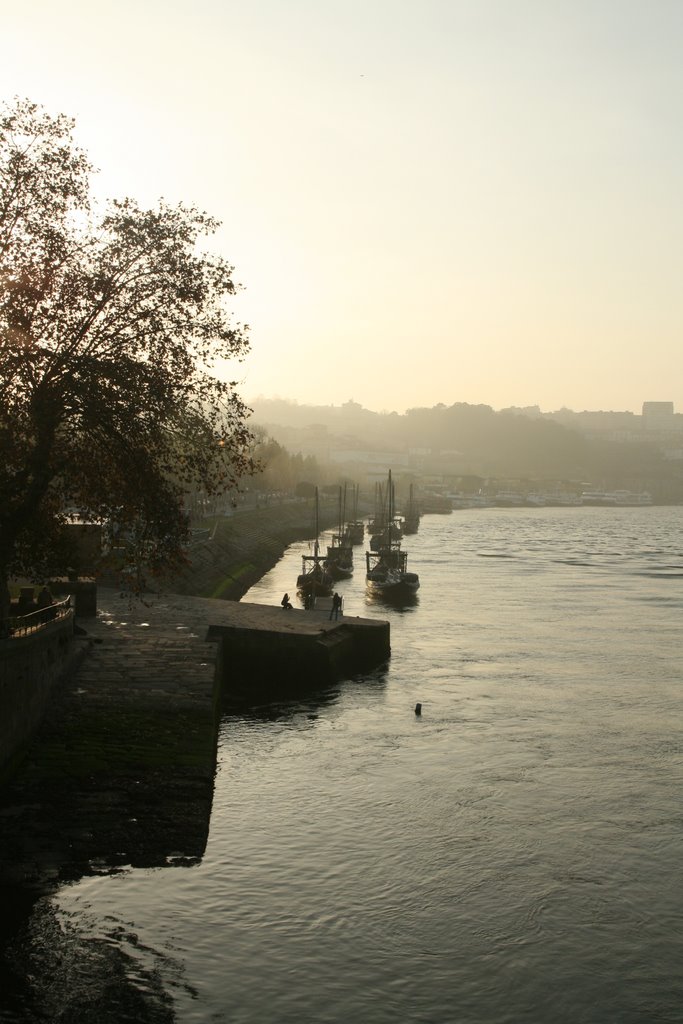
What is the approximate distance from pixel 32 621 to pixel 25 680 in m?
3.57

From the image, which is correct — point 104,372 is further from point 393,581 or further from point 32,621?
point 393,581

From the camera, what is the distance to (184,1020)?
55.6ft

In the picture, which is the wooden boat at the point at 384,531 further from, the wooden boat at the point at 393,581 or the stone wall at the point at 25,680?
the stone wall at the point at 25,680

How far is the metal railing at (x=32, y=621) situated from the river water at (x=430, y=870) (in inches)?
244

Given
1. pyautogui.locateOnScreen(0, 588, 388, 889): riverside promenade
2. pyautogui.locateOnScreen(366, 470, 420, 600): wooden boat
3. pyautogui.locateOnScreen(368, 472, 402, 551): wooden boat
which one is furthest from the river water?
pyautogui.locateOnScreen(368, 472, 402, 551): wooden boat

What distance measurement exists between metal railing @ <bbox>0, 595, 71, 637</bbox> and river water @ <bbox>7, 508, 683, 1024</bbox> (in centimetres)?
619

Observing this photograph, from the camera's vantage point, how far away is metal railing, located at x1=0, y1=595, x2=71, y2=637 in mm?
25103

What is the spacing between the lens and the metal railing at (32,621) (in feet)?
82.4

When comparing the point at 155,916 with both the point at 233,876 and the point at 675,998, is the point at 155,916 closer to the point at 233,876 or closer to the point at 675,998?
the point at 233,876

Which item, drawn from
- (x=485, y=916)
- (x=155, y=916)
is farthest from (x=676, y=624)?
(x=155, y=916)

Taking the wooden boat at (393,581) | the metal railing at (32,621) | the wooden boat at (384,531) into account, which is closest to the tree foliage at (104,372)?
the metal railing at (32,621)

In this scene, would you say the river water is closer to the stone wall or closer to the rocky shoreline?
the stone wall

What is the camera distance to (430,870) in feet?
78.8

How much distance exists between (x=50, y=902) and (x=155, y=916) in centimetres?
189
